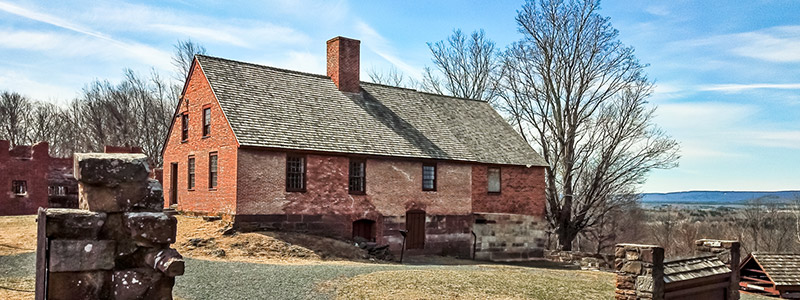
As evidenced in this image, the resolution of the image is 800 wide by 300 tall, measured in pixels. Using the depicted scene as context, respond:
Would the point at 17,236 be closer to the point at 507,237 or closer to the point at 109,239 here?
the point at 109,239

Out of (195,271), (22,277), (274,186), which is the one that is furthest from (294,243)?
(22,277)

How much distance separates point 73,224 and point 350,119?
832 inches

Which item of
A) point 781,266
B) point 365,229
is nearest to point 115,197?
point 365,229

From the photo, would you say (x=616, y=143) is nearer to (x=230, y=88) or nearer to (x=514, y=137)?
(x=514, y=137)

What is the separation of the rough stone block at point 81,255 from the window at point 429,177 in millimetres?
21457

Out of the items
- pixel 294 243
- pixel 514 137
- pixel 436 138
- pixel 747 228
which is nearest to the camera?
pixel 294 243

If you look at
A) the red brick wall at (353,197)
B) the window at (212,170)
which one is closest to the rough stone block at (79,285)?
the red brick wall at (353,197)

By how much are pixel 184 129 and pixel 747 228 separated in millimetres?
65905

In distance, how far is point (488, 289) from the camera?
14.7 meters

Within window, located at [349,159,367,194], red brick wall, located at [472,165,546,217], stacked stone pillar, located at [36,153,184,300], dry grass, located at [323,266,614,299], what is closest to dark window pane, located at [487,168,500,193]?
red brick wall, located at [472,165,546,217]

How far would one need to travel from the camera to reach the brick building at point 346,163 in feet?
77.0

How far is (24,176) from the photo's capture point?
33.7 metres

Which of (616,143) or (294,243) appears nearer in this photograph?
(294,243)

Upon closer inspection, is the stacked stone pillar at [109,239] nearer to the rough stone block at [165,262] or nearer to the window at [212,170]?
the rough stone block at [165,262]
